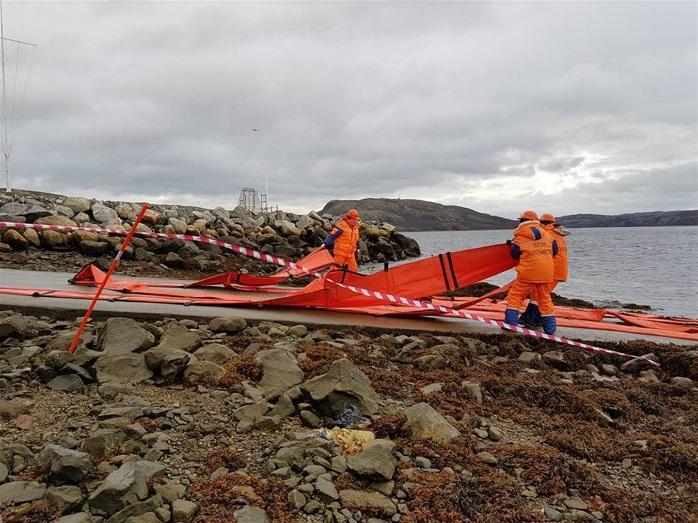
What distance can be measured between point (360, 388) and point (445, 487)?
4.68 feet

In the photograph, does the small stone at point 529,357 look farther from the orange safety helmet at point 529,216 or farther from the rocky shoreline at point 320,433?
the orange safety helmet at point 529,216

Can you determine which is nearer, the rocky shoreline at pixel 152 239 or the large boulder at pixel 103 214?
the rocky shoreline at pixel 152 239

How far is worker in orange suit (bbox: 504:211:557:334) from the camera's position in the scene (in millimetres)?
8266

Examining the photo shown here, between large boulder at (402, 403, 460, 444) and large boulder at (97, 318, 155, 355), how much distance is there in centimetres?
318

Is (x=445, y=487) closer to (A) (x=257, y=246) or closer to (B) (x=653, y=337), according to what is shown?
(B) (x=653, y=337)

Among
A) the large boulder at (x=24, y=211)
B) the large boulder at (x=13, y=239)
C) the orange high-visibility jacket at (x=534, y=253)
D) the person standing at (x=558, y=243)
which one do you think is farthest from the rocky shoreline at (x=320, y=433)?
the large boulder at (x=24, y=211)

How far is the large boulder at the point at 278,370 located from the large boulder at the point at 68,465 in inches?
81.6

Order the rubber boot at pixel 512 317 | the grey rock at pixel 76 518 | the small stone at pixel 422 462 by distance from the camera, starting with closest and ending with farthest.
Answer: the grey rock at pixel 76 518
the small stone at pixel 422 462
the rubber boot at pixel 512 317

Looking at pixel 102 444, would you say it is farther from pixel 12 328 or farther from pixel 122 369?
pixel 12 328

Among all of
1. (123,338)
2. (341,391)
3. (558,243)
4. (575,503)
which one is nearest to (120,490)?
(341,391)

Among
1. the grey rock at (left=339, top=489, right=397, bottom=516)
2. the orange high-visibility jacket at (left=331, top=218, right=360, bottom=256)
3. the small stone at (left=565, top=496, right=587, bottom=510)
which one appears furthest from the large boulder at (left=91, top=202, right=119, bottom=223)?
the small stone at (left=565, top=496, right=587, bottom=510)

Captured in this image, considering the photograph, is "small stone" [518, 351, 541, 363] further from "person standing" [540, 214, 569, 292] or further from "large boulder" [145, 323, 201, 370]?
"large boulder" [145, 323, 201, 370]

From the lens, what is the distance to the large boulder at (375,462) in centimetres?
378

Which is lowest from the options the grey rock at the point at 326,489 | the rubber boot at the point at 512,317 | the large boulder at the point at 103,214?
the grey rock at the point at 326,489
